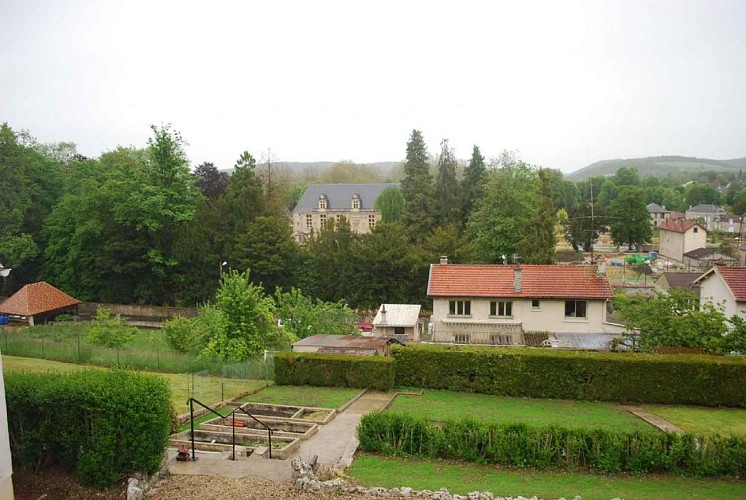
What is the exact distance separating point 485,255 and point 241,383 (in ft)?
116

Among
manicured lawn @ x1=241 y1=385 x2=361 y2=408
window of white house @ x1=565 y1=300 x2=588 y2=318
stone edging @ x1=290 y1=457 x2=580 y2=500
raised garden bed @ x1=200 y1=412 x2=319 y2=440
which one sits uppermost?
window of white house @ x1=565 y1=300 x2=588 y2=318

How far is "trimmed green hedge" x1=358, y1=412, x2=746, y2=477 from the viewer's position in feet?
46.9

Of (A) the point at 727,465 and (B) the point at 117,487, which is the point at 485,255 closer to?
(A) the point at 727,465

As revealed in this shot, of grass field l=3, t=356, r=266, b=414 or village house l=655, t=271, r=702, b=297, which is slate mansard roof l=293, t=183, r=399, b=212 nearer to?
village house l=655, t=271, r=702, b=297

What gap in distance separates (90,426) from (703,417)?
2061 cm

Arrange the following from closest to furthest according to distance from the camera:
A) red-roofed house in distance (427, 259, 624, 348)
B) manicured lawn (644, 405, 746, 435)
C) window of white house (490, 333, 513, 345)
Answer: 1. manicured lawn (644, 405, 746, 435)
2. window of white house (490, 333, 513, 345)
3. red-roofed house in distance (427, 259, 624, 348)

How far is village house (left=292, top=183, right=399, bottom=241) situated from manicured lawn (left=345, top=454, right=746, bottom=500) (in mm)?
73784

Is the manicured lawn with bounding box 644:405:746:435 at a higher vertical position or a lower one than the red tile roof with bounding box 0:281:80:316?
lower

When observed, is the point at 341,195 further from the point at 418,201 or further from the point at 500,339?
the point at 500,339

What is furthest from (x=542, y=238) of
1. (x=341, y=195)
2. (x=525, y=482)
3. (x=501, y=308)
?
(x=341, y=195)

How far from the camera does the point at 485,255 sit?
56281 mm

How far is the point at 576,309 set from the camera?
114 ft

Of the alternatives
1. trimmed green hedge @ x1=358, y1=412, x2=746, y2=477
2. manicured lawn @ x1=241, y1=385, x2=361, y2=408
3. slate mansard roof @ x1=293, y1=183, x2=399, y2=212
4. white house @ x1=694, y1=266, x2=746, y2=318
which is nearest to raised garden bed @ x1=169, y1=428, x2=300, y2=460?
trimmed green hedge @ x1=358, y1=412, x2=746, y2=477

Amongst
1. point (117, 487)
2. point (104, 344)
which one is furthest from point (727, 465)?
point (104, 344)
